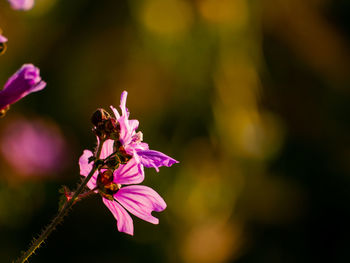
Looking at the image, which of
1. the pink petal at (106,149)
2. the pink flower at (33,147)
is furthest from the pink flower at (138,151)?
the pink flower at (33,147)

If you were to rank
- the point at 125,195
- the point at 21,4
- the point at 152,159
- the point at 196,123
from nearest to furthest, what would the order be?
1. the point at 21,4
2. the point at 152,159
3. the point at 125,195
4. the point at 196,123

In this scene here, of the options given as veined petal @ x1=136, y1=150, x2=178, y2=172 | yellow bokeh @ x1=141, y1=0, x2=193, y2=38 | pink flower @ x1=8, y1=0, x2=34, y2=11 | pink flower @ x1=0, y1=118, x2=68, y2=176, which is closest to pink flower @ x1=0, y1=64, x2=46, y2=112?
pink flower @ x1=8, y1=0, x2=34, y2=11

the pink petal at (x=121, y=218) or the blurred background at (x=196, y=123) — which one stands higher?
the blurred background at (x=196, y=123)

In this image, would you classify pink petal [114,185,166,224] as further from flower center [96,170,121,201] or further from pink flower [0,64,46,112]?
pink flower [0,64,46,112]

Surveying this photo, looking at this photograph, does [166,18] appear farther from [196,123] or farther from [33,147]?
[33,147]

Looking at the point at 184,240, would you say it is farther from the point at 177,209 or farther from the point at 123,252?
the point at 123,252

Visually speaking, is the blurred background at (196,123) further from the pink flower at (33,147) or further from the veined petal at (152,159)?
the veined petal at (152,159)

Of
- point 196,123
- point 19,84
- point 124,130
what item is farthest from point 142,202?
point 196,123
